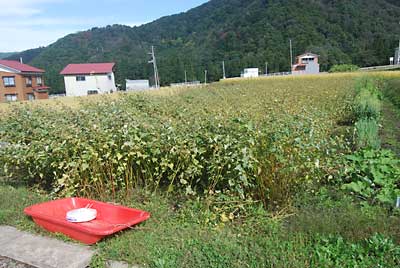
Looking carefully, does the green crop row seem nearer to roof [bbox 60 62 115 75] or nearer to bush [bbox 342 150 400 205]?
bush [bbox 342 150 400 205]

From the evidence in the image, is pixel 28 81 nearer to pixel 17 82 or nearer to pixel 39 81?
pixel 17 82

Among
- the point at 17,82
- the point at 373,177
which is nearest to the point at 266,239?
the point at 373,177

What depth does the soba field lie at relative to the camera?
2.15 m

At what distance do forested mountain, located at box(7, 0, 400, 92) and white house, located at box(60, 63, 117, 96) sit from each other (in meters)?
9.74

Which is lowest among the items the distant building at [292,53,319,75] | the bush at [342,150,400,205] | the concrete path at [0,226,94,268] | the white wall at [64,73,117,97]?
the concrete path at [0,226,94,268]

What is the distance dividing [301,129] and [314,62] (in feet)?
168

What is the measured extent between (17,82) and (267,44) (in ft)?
146

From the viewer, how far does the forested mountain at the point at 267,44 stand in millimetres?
51906

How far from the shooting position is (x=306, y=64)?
4847cm

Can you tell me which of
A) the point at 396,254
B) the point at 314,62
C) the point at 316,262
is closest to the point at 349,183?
the point at 396,254

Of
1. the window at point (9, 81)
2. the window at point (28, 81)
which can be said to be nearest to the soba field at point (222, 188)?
the window at point (9, 81)

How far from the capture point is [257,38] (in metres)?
60.3

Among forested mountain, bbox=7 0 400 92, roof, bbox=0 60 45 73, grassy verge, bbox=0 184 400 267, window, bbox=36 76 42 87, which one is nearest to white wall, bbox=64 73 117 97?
window, bbox=36 76 42 87

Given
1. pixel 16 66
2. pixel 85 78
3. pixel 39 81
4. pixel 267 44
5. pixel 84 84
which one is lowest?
pixel 84 84
